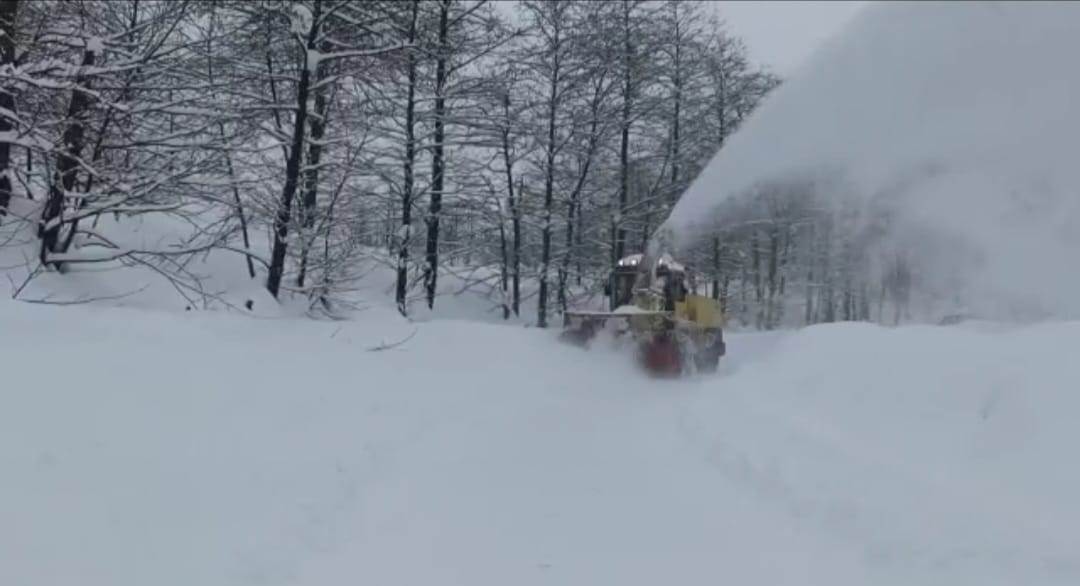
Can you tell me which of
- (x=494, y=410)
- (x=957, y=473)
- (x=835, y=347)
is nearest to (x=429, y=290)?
(x=835, y=347)

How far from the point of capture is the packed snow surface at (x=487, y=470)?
193 inches

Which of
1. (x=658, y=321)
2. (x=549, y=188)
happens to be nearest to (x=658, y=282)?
Result: (x=658, y=321)

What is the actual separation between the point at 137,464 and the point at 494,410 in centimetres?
517

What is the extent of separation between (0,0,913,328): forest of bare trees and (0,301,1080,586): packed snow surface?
8.52ft

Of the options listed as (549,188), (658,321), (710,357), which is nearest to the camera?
(658,321)

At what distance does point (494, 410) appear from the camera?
10461 mm

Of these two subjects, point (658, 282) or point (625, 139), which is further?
point (625, 139)

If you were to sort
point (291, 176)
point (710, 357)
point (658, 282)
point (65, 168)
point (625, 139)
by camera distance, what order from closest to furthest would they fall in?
point (65, 168)
point (291, 176)
point (710, 357)
point (658, 282)
point (625, 139)

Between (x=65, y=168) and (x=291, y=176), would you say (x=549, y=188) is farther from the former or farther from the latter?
(x=65, y=168)

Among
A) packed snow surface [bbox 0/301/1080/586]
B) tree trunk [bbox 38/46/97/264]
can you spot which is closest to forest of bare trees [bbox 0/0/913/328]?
tree trunk [bbox 38/46/97/264]

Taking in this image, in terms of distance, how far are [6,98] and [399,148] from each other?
37.7 ft

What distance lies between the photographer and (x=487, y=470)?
298 inches

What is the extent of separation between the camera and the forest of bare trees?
464 inches

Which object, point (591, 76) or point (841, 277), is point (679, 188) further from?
point (841, 277)
